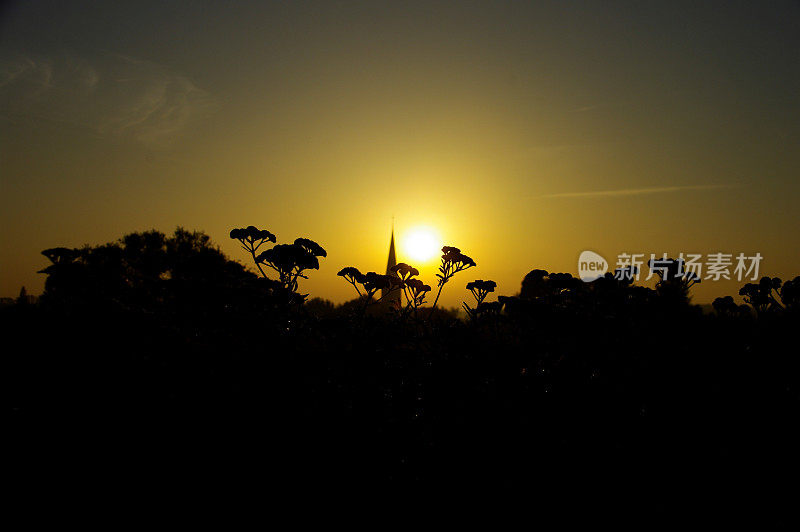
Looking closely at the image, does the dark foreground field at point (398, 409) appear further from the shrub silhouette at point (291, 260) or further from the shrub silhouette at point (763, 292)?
the shrub silhouette at point (763, 292)

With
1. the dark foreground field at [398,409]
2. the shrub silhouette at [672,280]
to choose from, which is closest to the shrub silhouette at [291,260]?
the dark foreground field at [398,409]

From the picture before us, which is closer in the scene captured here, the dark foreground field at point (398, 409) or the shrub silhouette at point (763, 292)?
the dark foreground field at point (398, 409)

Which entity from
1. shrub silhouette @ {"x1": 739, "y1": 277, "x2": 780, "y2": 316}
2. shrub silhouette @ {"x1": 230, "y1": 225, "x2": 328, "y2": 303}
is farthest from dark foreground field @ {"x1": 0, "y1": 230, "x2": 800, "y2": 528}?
shrub silhouette @ {"x1": 739, "y1": 277, "x2": 780, "y2": 316}

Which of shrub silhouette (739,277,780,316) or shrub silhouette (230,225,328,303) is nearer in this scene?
shrub silhouette (230,225,328,303)

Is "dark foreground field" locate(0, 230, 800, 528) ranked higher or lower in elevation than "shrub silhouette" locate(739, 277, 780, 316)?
lower

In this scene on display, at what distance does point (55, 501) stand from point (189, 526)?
1645 millimetres

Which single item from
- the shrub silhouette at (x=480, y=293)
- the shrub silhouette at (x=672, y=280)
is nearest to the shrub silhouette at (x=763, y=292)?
the shrub silhouette at (x=672, y=280)

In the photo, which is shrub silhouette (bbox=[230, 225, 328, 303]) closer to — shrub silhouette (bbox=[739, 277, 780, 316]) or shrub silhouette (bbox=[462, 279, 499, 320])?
shrub silhouette (bbox=[462, 279, 499, 320])

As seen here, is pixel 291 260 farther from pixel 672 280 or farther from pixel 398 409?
pixel 672 280

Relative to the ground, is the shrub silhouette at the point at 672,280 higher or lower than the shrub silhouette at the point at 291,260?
higher

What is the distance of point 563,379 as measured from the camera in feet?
30.2

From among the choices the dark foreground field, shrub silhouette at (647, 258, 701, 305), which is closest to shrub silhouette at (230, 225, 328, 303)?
the dark foreground field

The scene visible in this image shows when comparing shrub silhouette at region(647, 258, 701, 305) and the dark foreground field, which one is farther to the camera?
shrub silhouette at region(647, 258, 701, 305)

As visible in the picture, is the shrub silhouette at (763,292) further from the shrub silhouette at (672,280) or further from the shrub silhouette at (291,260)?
the shrub silhouette at (291,260)
